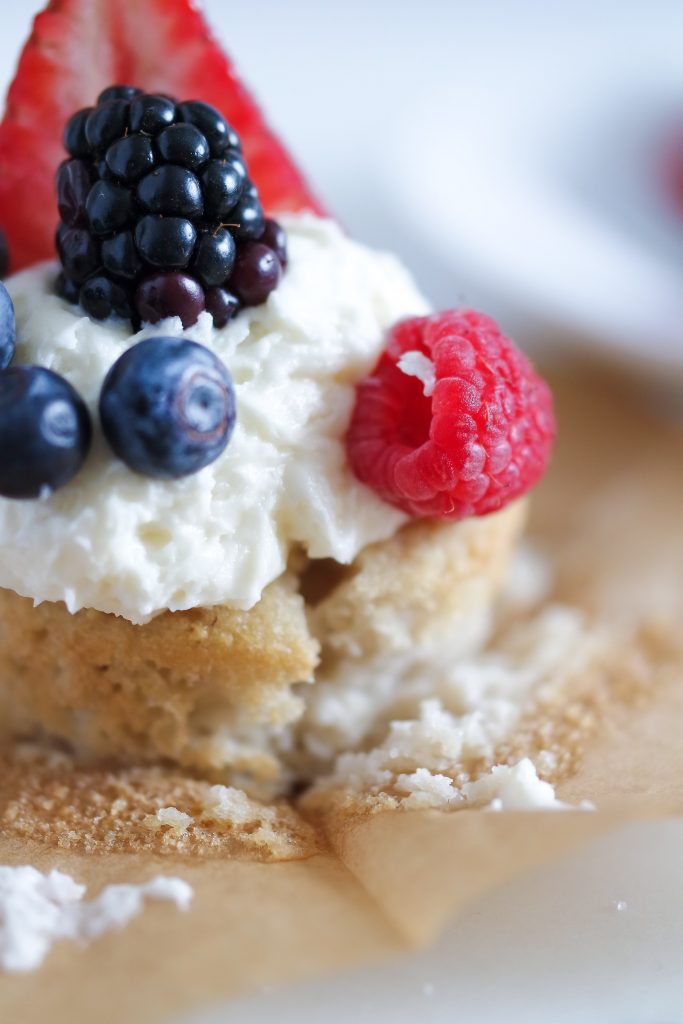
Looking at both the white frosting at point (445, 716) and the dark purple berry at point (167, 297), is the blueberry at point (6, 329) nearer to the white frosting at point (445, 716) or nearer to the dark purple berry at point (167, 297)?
the dark purple berry at point (167, 297)

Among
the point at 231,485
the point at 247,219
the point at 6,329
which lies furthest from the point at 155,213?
the point at 231,485

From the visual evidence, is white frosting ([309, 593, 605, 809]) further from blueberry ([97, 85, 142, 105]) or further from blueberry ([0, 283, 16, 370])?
blueberry ([97, 85, 142, 105])

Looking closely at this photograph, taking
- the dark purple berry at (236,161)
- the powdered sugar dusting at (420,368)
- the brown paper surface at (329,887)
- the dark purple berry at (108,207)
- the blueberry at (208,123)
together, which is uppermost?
the blueberry at (208,123)

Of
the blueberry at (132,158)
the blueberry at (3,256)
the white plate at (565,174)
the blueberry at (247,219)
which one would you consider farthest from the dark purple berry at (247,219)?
the white plate at (565,174)

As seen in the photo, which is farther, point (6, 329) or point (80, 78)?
point (80, 78)

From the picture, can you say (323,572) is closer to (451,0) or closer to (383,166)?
(383,166)

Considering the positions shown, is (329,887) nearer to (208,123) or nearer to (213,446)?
(213,446)

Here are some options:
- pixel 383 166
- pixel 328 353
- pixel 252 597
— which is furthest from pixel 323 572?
pixel 383 166
